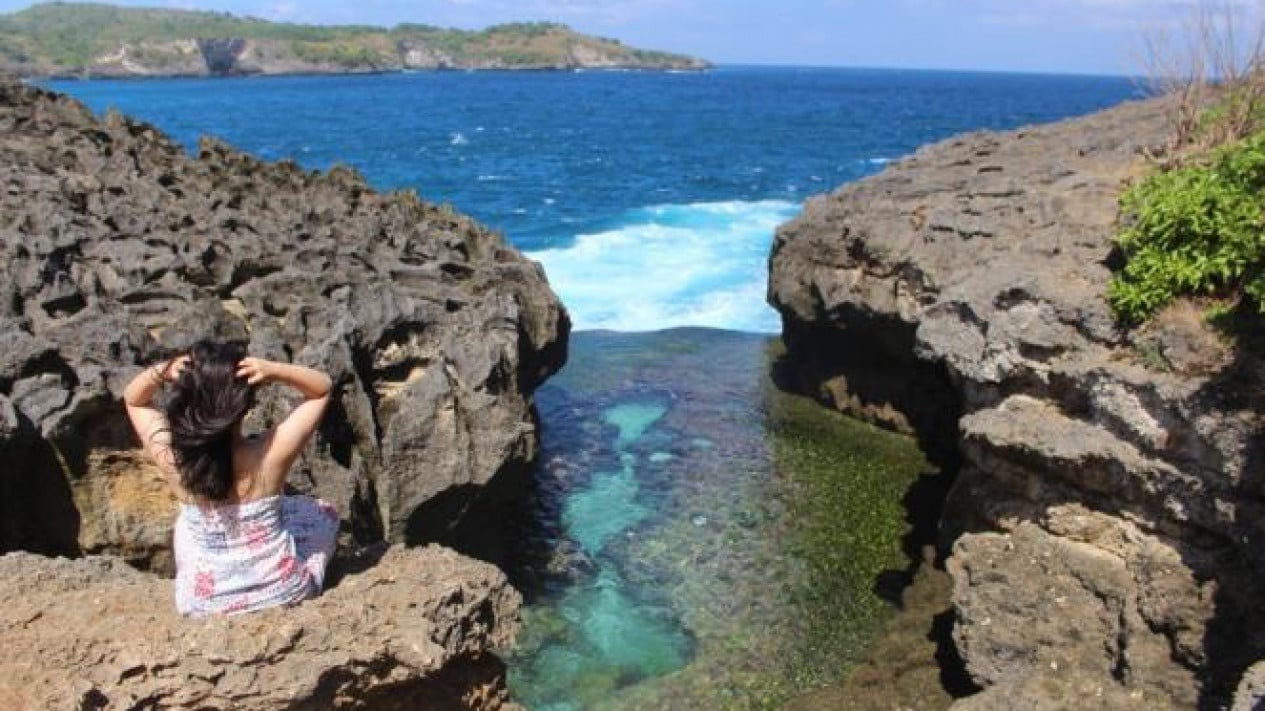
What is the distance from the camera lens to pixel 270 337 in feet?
42.1

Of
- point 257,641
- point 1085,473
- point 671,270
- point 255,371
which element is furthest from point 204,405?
point 671,270

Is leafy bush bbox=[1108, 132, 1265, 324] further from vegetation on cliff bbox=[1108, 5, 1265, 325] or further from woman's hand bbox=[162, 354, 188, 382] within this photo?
woman's hand bbox=[162, 354, 188, 382]

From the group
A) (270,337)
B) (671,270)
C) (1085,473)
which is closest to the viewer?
(1085,473)

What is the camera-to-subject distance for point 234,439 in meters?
6.62

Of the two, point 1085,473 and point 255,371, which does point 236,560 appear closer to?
point 255,371

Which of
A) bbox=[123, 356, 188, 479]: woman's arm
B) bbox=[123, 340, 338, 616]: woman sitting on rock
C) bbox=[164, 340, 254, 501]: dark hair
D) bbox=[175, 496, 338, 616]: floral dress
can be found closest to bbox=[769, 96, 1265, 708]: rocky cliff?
bbox=[175, 496, 338, 616]: floral dress

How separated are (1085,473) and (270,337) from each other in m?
9.87

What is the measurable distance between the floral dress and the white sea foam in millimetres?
22721

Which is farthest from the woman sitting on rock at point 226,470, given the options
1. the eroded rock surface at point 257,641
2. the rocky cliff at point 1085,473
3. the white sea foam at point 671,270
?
the white sea foam at point 671,270

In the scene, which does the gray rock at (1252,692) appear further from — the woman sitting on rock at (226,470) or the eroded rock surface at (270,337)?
the eroded rock surface at (270,337)

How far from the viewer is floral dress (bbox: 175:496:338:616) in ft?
22.3

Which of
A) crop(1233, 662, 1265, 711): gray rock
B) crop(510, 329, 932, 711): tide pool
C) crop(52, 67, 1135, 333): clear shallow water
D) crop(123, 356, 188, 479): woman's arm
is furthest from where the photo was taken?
crop(52, 67, 1135, 333): clear shallow water

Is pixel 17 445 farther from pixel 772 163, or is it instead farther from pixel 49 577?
pixel 772 163

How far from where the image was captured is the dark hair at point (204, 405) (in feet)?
21.1
